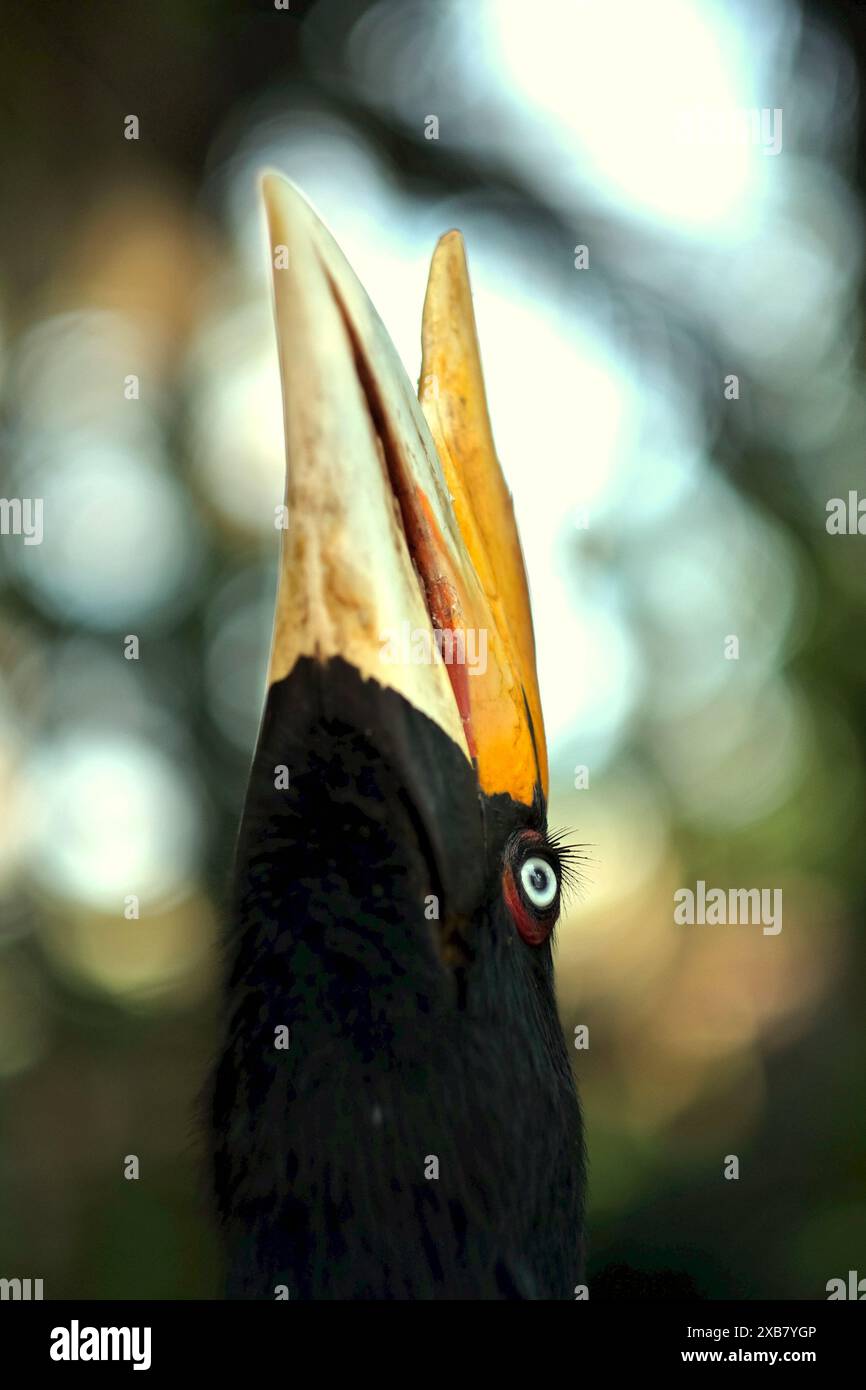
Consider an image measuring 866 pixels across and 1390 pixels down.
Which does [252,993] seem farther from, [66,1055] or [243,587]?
[66,1055]

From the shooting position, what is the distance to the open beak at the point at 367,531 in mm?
1137

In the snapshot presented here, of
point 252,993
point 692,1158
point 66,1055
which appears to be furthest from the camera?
point 692,1158

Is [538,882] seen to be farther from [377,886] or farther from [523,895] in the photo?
[377,886]

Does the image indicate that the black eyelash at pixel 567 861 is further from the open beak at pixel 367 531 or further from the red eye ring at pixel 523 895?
the open beak at pixel 367 531

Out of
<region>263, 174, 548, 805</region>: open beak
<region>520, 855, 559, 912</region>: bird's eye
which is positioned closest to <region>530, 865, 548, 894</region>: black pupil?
<region>520, 855, 559, 912</region>: bird's eye

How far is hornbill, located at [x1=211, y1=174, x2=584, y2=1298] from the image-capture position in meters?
1.16

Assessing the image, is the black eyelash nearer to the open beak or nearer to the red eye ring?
the red eye ring

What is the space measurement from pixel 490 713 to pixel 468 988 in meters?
0.30

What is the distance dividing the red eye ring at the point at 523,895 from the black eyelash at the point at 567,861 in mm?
42

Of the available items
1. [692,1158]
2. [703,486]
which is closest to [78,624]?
[703,486]

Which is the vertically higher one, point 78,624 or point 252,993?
point 78,624

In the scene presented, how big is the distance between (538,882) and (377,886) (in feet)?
0.86

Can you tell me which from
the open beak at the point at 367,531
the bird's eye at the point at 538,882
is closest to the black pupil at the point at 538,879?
the bird's eye at the point at 538,882
